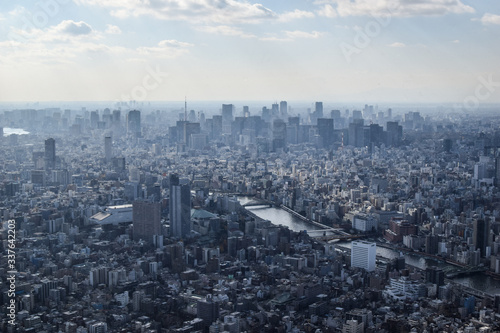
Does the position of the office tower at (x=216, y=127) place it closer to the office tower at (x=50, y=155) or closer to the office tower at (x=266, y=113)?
A: the office tower at (x=266, y=113)

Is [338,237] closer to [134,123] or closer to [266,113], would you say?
[134,123]

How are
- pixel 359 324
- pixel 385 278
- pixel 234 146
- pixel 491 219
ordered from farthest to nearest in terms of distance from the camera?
pixel 234 146 < pixel 491 219 < pixel 385 278 < pixel 359 324

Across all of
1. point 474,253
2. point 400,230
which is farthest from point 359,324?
point 400,230

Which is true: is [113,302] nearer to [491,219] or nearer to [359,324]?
[359,324]

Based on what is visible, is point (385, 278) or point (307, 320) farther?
point (385, 278)

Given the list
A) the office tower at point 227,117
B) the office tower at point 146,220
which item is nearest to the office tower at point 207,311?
the office tower at point 146,220

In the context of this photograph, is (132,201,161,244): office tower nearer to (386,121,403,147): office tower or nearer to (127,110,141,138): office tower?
(386,121,403,147): office tower

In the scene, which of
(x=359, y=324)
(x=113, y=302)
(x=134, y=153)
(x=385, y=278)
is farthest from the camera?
(x=134, y=153)

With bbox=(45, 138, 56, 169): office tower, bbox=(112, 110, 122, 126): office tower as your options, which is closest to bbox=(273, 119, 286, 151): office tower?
bbox=(112, 110, 122, 126): office tower
